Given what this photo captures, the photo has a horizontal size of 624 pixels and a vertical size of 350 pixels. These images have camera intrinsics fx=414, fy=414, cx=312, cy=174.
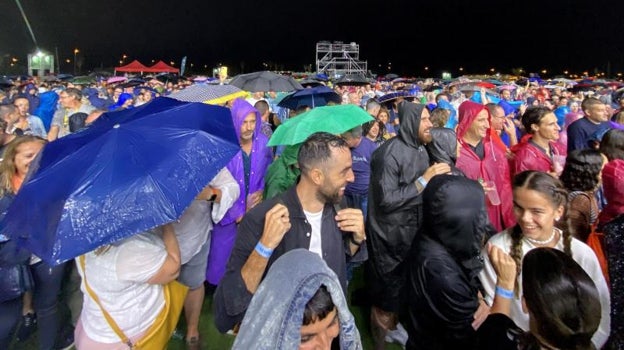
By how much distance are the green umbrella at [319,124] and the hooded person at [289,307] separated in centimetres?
205

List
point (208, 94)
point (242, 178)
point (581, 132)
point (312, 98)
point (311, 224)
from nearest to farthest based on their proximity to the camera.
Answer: point (311, 224) < point (242, 178) < point (208, 94) < point (581, 132) < point (312, 98)

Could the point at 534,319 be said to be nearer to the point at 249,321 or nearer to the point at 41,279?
the point at 249,321

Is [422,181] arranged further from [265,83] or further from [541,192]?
[265,83]

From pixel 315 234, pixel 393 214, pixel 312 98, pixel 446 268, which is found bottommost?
pixel 393 214

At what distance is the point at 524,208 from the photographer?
2408 mm

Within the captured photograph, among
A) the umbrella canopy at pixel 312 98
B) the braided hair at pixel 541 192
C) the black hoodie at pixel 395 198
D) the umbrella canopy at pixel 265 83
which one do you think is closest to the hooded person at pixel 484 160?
the black hoodie at pixel 395 198

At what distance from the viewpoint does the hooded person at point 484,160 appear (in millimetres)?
4035

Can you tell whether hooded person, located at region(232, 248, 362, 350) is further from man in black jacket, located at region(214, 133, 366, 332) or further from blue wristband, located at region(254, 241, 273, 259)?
man in black jacket, located at region(214, 133, 366, 332)

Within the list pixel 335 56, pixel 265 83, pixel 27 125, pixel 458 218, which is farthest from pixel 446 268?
A: pixel 335 56

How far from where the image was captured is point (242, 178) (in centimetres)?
385

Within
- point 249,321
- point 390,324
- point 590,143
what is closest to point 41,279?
point 249,321

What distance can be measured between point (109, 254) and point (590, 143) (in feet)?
18.6

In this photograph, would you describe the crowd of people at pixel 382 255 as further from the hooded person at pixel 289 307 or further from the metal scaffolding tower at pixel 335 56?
the metal scaffolding tower at pixel 335 56

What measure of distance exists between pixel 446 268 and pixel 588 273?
2.59 ft
